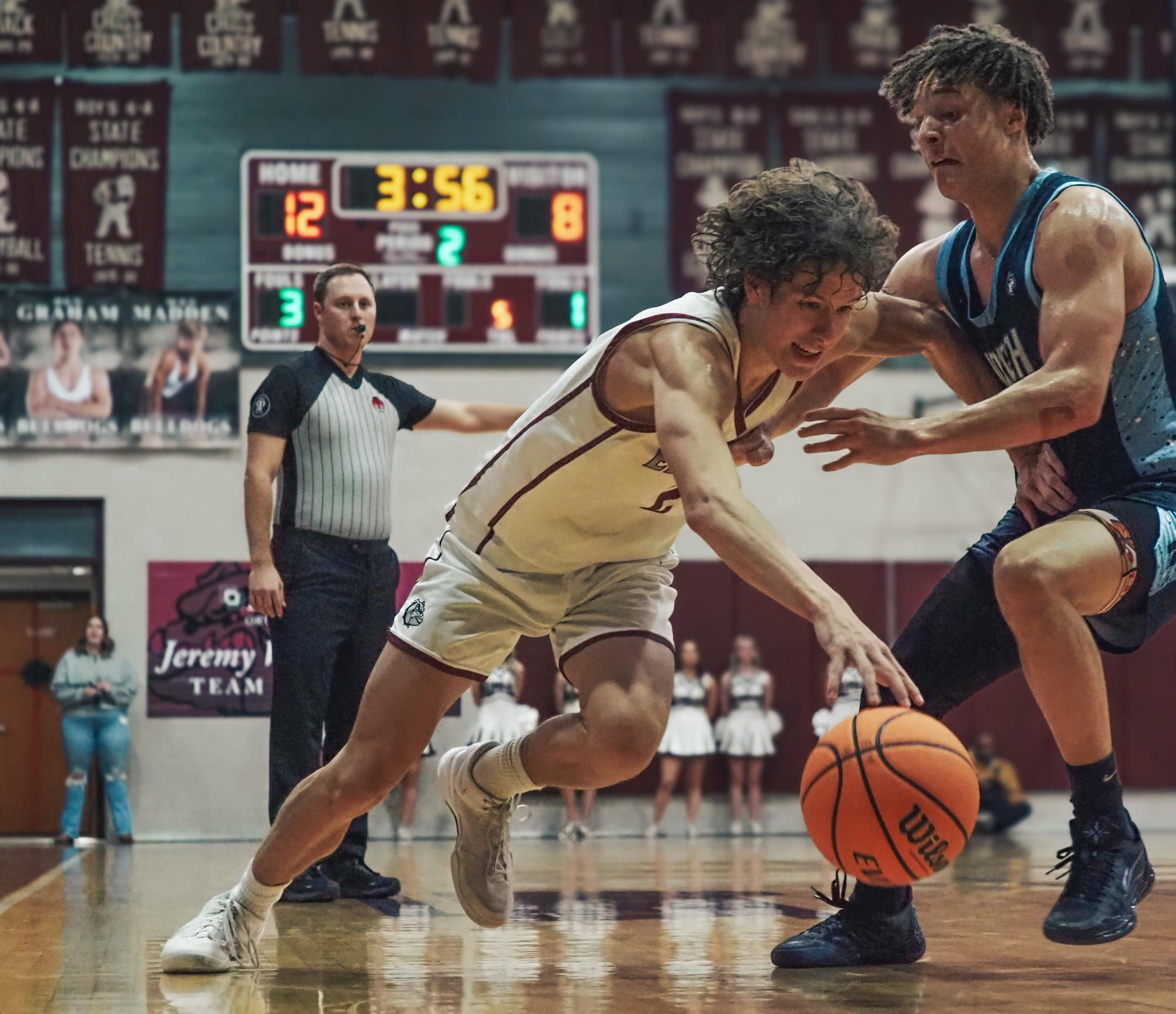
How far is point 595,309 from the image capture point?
12.4 metres

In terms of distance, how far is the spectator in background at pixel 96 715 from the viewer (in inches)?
459

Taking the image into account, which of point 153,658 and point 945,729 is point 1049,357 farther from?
point 153,658

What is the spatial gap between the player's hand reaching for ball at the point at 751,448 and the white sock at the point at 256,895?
1.52 metres

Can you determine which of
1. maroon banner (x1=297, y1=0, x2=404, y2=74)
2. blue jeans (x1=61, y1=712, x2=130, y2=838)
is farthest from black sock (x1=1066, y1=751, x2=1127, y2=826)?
maroon banner (x1=297, y1=0, x2=404, y2=74)

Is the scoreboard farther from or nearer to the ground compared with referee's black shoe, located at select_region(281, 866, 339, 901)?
farther from the ground

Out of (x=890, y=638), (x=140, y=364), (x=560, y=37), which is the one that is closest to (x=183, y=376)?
(x=140, y=364)

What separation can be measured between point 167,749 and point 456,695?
366 inches

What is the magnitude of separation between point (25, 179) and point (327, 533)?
810cm

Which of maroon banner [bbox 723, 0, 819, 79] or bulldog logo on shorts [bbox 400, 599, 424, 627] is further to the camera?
maroon banner [bbox 723, 0, 819, 79]

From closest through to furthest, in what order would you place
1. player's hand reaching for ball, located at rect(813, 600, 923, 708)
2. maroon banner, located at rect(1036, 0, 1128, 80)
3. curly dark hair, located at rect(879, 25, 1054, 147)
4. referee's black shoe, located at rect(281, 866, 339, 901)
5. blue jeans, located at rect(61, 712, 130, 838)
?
1. player's hand reaching for ball, located at rect(813, 600, 923, 708)
2. curly dark hair, located at rect(879, 25, 1054, 147)
3. referee's black shoe, located at rect(281, 866, 339, 901)
4. blue jeans, located at rect(61, 712, 130, 838)
5. maroon banner, located at rect(1036, 0, 1128, 80)

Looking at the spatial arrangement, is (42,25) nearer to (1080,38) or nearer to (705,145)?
(705,145)

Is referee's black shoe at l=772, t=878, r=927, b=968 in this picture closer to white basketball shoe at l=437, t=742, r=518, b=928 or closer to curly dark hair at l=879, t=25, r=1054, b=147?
white basketball shoe at l=437, t=742, r=518, b=928

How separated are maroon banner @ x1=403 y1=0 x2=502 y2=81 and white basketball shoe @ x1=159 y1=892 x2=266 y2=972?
10154mm

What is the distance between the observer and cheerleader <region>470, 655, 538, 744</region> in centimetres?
1182
